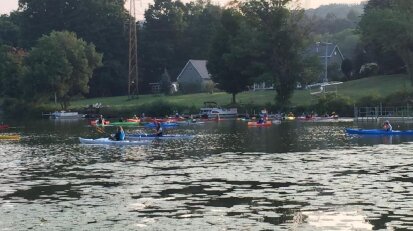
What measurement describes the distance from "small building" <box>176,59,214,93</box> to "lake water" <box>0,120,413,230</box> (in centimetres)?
8716

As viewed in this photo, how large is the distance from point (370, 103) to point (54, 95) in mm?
61606

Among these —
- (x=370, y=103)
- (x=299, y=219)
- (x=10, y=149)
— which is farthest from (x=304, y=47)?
(x=299, y=219)

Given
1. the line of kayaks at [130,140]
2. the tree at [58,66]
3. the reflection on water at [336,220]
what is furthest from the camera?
the tree at [58,66]

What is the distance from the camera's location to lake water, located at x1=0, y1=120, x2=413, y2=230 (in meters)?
25.3

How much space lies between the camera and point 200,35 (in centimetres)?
15962

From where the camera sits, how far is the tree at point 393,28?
104688 mm

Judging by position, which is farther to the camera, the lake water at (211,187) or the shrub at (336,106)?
the shrub at (336,106)

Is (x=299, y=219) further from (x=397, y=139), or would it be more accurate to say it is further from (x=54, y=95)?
(x=54, y=95)

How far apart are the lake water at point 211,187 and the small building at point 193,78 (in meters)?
87.2

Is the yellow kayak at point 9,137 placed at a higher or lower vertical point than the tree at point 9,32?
lower

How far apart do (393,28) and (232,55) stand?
80.3ft

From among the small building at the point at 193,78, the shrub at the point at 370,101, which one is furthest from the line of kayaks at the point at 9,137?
the small building at the point at 193,78

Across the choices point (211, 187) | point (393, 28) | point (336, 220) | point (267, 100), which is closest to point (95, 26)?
point (267, 100)

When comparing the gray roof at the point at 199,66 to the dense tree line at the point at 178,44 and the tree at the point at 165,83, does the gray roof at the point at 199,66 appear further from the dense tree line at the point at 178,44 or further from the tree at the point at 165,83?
the tree at the point at 165,83
